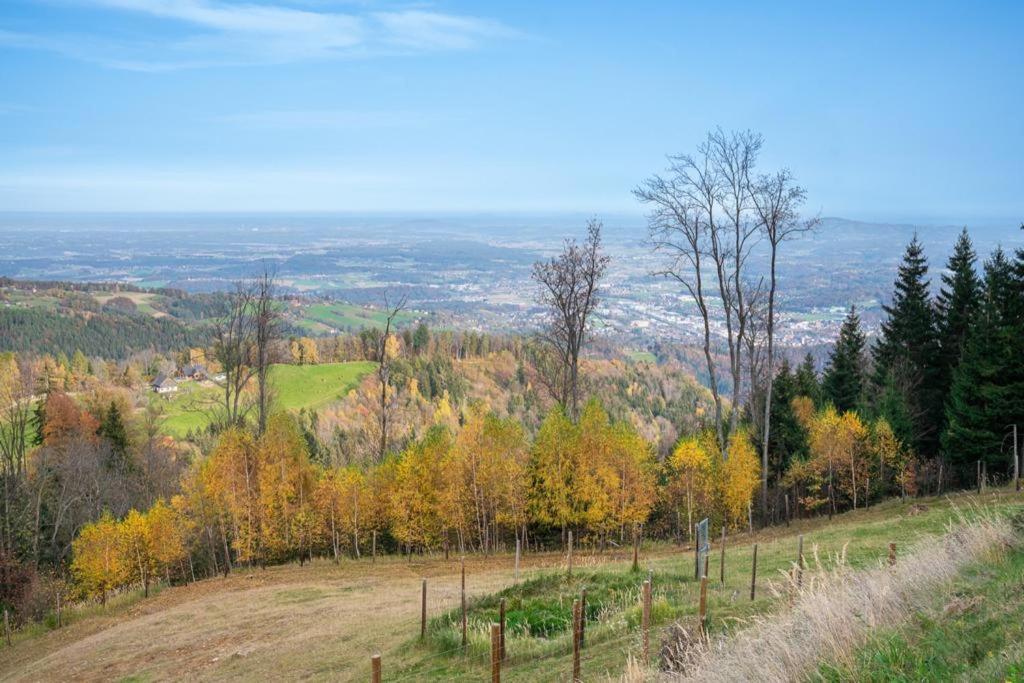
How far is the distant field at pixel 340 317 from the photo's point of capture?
12150 centimetres

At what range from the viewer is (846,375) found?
127ft

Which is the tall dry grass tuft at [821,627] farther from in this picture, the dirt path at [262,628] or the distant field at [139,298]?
the distant field at [139,298]

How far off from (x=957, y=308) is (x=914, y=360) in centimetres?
345

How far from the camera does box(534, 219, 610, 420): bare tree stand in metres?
25.3

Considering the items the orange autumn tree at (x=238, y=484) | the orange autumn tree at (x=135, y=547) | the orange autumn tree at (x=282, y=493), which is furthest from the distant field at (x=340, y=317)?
the orange autumn tree at (x=238, y=484)

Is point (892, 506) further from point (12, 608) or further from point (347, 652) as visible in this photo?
point (12, 608)

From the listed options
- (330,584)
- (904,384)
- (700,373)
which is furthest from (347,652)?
(700,373)

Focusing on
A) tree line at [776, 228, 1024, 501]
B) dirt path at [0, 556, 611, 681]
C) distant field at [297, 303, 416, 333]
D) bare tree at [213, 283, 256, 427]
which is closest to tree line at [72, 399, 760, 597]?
dirt path at [0, 556, 611, 681]

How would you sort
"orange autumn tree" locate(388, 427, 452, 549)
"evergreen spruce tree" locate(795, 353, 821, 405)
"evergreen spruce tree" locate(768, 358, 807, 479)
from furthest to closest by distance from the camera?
"evergreen spruce tree" locate(795, 353, 821, 405), "evergreen spruce tree" locate(768, 358, 807, 479), "orange autumn tree" locate(388, 427, 452, 549)

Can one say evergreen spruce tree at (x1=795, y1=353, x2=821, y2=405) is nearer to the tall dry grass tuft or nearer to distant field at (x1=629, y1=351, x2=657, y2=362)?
the tall dry grass tuft

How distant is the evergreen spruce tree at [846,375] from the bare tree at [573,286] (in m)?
19.5

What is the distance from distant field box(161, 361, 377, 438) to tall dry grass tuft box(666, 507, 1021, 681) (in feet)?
235

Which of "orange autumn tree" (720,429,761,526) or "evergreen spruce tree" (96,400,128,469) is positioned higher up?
"orange autumn tree" (720,429,761,526)

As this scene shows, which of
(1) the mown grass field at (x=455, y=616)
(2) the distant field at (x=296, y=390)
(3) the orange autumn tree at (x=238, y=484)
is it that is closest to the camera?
(1) the mown grass field at (x=455, y=616)
